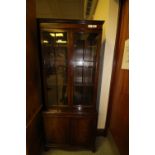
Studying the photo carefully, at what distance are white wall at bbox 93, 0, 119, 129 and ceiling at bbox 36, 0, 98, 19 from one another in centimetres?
88

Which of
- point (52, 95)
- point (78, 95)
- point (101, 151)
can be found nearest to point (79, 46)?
point (78, 95)

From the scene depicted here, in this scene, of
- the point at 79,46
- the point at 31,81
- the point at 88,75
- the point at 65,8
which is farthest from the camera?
the point at 65,8

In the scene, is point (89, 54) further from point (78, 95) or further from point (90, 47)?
point (78, 95)

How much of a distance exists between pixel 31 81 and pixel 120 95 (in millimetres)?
1349

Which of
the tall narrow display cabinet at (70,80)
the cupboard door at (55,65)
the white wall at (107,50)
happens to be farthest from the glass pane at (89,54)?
the white wall at (107,50)

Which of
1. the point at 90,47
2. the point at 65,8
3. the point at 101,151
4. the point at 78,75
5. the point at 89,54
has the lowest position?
the point at 101,151

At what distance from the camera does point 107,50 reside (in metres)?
2.13

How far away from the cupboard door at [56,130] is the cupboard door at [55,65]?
236 millimetres

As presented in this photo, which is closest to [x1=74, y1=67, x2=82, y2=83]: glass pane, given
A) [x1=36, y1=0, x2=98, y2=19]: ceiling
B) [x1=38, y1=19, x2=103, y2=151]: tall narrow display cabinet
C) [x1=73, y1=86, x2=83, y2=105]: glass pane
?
[x1=38, y1=19, x2=103, y2=151]: tall narrow display cabinet

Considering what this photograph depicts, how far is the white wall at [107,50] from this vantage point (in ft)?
6.56
